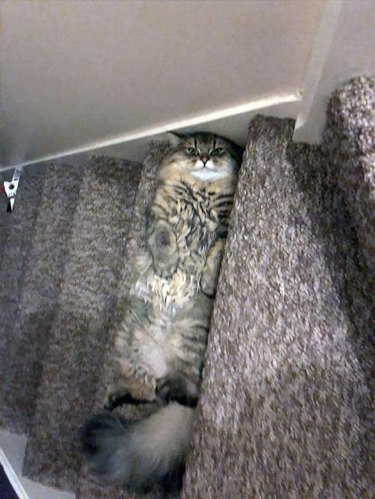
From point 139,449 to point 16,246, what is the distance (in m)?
1.09

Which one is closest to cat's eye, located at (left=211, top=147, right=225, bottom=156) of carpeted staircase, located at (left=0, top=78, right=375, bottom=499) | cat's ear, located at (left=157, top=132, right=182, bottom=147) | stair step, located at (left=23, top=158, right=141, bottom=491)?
cat's ear, located at (left=157, top=132, right=182, bottom=147)

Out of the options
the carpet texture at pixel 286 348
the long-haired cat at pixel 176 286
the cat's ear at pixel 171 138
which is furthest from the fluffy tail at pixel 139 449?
the cat's ear at pixel 171 138

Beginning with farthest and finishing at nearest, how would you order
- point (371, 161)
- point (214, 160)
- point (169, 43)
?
1. point (214, 160)
2. point (169, 43)
3. point (371, 161)

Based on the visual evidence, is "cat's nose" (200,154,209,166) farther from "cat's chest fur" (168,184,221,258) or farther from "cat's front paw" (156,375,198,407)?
"cat's front paw" (156,375,198,407)

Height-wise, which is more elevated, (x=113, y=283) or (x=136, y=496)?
(x=113, y=283)

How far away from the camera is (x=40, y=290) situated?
1795 mm

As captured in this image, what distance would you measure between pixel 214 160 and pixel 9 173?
1.01 m

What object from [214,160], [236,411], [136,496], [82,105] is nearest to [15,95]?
[82,105]

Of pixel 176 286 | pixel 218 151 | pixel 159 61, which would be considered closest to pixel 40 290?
pixel 176 286

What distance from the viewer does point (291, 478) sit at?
0.98 meters

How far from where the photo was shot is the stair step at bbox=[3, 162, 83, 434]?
5.74ft

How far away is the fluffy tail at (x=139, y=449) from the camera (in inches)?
45.6

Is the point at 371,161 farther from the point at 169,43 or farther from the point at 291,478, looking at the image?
the point at 291,478

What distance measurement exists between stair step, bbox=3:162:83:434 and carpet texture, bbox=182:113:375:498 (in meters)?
Answer: 0.87
